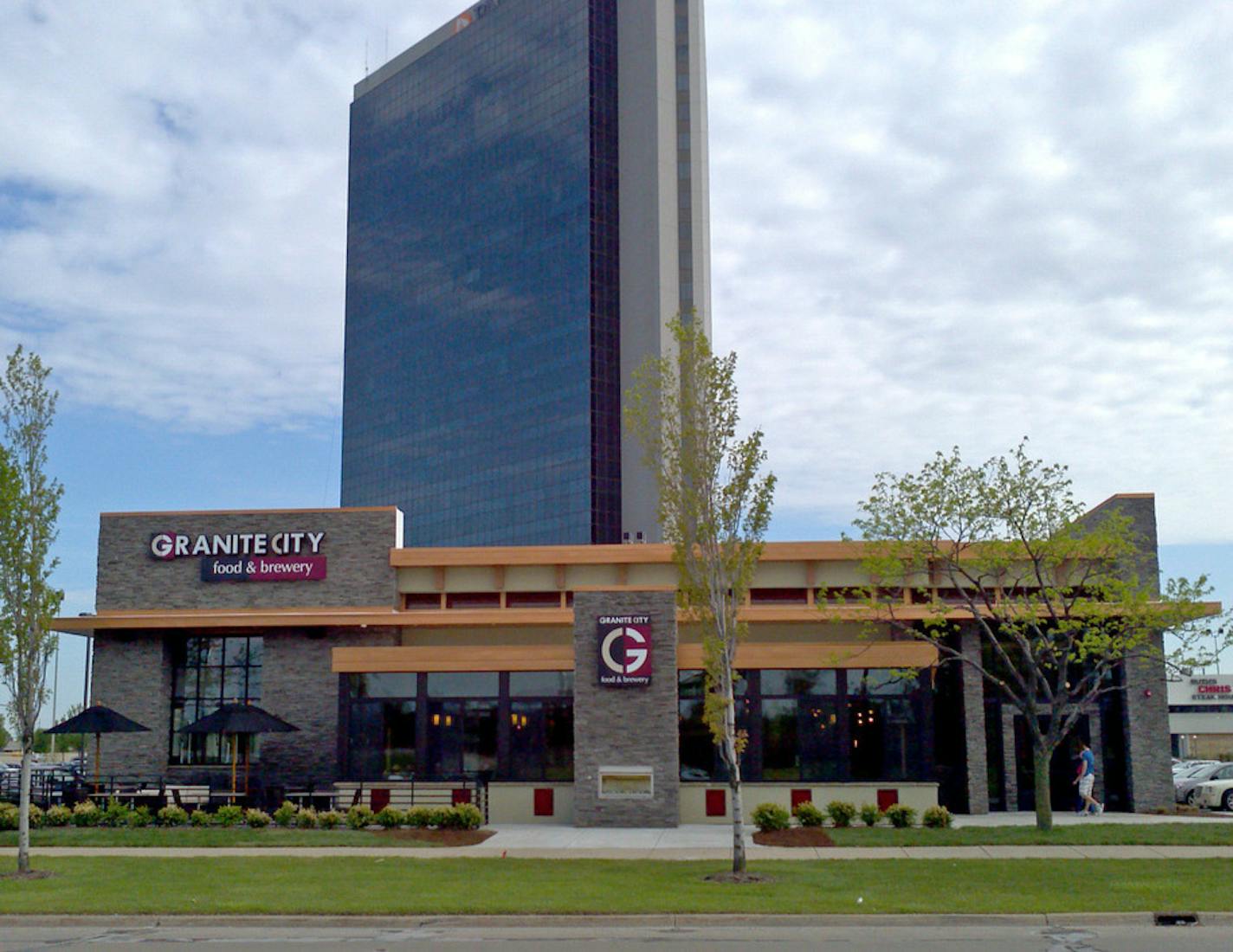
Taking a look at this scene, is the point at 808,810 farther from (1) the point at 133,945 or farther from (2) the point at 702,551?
(1) the point at 133,945

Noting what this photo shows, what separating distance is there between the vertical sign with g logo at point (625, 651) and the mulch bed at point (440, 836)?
4.84 metres

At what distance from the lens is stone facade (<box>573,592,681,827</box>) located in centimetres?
3023

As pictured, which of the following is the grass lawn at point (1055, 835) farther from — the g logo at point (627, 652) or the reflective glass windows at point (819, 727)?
the g logo at point (627, 652)

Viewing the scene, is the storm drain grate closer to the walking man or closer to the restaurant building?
the restaurant building

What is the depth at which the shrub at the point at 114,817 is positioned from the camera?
30.4m

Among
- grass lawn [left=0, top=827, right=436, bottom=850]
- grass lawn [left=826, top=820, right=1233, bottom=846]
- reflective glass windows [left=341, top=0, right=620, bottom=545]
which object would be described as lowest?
grass lawn [left=0, top=827, right=436, bottom=850]

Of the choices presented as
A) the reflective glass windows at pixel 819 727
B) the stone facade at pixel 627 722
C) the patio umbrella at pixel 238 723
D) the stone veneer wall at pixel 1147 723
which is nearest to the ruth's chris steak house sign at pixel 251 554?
the patio umbrella at pixel 238 723

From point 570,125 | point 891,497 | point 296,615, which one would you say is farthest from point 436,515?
point 891,497

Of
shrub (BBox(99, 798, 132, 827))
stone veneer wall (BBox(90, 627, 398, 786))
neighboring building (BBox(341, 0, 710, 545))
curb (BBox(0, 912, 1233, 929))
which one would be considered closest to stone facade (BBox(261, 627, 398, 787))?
stone veneer wall (BBox(90, 627, 398, 786))

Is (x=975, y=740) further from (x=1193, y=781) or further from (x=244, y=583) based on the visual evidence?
(x=244, y=583)

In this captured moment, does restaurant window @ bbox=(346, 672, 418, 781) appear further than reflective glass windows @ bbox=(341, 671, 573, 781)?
Yes

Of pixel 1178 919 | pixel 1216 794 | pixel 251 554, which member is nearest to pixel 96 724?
pixel 251 554

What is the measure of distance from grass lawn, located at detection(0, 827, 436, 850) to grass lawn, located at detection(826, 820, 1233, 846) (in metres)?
9.38

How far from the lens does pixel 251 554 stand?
38156 millimetres
